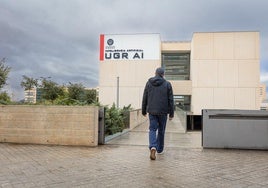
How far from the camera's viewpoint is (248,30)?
116 ft

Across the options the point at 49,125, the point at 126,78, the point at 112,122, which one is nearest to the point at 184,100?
the point at 126,78

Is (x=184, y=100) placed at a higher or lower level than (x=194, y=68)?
lower

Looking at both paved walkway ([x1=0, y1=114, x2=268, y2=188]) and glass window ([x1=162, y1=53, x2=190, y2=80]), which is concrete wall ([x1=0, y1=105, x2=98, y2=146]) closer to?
paved walkway ([x1=0, y1=114, x2=268, y2=188])

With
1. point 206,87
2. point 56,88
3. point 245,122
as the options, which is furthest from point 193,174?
point 56,88

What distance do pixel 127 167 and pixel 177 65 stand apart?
3538 centimetres

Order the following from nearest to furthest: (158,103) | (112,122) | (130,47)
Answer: (158,103) → (112,122) → (130,47)

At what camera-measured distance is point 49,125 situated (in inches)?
275

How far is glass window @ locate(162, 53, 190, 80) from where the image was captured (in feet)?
125

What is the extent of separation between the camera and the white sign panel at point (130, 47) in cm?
3697

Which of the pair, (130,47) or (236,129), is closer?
(236,129)

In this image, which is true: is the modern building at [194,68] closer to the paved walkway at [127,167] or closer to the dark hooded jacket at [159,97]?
the paved walkway at [127,167]

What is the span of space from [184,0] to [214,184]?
724 cm

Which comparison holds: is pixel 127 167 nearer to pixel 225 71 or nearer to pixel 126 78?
pixel 225 71

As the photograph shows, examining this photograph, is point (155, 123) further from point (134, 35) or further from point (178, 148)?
point (134, 35)
